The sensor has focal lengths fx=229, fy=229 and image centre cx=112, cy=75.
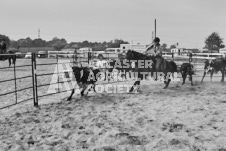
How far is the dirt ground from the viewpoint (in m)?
3.41

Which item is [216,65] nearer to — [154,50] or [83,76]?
[154,50]

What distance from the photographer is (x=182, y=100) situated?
20.0 feet

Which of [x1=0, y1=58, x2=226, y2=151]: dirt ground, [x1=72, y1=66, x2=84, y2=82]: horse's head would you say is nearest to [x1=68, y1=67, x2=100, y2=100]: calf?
[x1=72, y1=66, x2=84, y2=82]: horse's head

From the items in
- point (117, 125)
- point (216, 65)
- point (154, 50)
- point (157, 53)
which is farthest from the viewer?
point (216, 65)

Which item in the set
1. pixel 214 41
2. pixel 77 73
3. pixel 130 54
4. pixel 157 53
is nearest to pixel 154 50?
pixel 157 53

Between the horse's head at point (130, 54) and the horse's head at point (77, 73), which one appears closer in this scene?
the horse's head at point (77, 73)

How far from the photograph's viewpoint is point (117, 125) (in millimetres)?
4215

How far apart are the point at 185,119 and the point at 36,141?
277cm

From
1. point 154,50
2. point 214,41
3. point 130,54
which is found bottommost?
point 130,54

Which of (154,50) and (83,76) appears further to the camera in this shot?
(154,50)

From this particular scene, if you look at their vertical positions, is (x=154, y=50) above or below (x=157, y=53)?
above

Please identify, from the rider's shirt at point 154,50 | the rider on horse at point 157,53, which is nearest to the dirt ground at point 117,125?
the rider on horse at point 157,53

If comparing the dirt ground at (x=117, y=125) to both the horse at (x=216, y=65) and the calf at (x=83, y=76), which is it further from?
the horse at (x=216, y=65)

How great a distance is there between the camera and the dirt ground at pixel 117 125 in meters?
3.41
